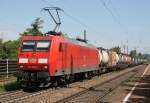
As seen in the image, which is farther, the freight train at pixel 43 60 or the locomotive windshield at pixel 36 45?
the locomotive windshield at pixel 36 45

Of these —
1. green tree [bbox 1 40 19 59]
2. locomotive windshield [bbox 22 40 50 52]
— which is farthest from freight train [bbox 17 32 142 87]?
green tree [bbox 1 40 19 59]

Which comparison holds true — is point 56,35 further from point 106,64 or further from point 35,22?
point 35,22

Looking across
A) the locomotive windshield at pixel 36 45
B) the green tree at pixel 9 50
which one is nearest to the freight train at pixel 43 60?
the locomotive windshield at pixel 36 45

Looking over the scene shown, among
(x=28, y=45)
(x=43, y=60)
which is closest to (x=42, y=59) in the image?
(x=43, y=60)

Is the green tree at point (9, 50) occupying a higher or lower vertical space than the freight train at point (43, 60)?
higher

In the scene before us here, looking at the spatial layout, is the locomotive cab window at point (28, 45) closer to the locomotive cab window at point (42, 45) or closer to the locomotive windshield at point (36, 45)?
the locomotive windshield at point (36, 45)

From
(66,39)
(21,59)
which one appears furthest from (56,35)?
Answer: (21,59)

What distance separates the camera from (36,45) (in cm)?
2139

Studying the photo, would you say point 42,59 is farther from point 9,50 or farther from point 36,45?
point 9,50

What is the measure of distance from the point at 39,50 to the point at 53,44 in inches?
33.7

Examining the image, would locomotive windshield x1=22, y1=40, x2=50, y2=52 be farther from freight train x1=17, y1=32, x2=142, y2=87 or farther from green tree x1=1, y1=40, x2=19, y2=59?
green tree x1=1, y1=40, x2=19, y2=59

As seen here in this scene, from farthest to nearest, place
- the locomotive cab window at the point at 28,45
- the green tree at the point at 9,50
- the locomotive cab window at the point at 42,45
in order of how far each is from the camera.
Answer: the green tree at the point at 9,50 → the locomotive cab window at the point at 28,45 → the locomotive cab window at the point at 42,45

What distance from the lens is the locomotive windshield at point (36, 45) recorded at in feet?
69.6

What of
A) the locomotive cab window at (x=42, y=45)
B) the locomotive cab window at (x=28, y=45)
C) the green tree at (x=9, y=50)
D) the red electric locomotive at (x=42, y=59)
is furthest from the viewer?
the green tree at (x=9, y=50)
